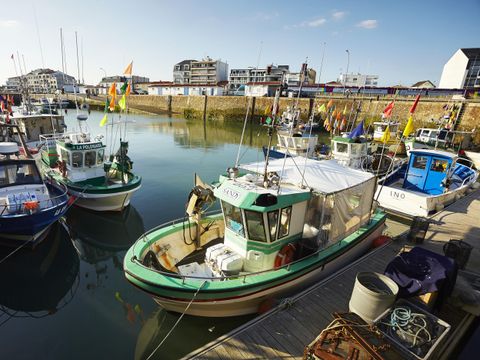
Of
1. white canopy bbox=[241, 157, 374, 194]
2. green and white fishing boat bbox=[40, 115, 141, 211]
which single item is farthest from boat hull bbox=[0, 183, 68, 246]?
white canopy bbox=[241, 157, 374, 194]

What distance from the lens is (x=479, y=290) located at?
6.60 meters

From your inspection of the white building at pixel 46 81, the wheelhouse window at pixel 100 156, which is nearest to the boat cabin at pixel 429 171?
the wheelhouse window at pixel 100 156

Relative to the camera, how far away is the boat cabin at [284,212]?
20.5 ft

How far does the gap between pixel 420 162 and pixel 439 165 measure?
0.86 metres

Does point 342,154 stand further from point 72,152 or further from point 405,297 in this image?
point 72,152

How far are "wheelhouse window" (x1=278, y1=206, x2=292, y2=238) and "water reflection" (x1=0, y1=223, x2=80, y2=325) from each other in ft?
22.4

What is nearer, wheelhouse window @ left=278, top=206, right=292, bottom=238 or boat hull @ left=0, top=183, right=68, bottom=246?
wheelhouse window @ left=278, top=206, right=292, bottom=238

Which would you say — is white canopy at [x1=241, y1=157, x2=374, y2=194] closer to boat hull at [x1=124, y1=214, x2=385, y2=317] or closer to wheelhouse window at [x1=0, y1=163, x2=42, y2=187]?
boat hull at [x1=124, y1=214, x2=385, y2=317]

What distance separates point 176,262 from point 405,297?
19.4 feet

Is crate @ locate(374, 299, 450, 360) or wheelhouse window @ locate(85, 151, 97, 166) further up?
wheelhouse window @ locate(85, 151, 97, 166)

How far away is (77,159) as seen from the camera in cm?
1309

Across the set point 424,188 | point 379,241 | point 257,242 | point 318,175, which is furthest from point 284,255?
point 424,188

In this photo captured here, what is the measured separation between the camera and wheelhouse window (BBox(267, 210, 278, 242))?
20.4 ft

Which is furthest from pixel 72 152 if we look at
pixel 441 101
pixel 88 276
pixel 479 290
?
pixel 441 101
